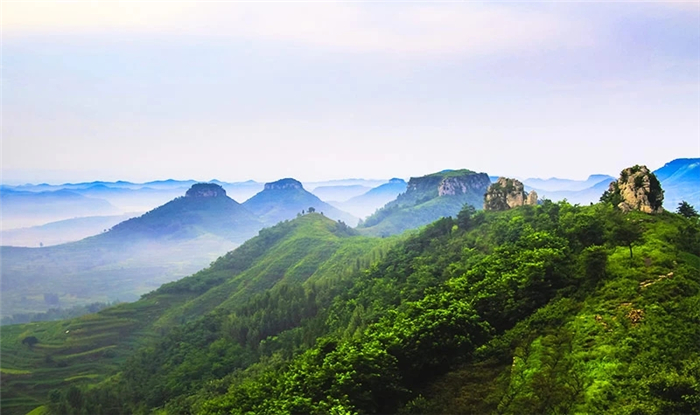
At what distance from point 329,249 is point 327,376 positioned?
9964cm

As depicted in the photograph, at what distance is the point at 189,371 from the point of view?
65875 millimetres

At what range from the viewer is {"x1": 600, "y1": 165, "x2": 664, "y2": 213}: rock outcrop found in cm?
3833

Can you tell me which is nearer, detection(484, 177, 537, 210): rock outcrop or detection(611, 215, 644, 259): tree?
detection(611, 215, 644, 259): tree

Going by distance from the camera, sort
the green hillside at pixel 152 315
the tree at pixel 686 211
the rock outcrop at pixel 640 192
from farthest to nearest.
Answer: the green hillside at pixel 152 315, the tree at pixel 686 211, the rock outcrop at pixel 640 192

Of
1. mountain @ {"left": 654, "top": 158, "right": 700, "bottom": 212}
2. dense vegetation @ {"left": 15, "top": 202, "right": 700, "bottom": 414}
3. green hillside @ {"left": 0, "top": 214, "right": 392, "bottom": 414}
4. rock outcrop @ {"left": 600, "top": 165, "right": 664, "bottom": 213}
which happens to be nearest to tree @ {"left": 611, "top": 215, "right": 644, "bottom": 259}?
dense vegetation @ {"left": 15, "top": 202, "right": 700, "bottom": 414}

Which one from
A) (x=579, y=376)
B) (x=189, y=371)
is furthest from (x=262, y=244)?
(x=579, y=376)

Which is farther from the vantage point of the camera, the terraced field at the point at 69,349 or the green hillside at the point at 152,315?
the green hillside at the point at 152,315

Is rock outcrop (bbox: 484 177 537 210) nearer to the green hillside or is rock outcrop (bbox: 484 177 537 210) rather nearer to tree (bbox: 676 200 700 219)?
tree (bbox: 676 200 700 219)

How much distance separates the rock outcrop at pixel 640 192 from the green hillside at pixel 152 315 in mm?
49982

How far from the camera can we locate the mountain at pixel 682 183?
16362 cm

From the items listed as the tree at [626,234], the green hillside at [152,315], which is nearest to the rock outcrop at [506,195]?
the green hillside at [152,315]

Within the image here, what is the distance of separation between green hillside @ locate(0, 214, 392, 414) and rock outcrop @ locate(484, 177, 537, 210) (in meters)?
28.3

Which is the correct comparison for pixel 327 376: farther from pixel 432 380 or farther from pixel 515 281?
pixel 515 281

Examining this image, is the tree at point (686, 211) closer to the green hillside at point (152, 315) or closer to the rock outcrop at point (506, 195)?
the rock outcrop at point (506, 195)
